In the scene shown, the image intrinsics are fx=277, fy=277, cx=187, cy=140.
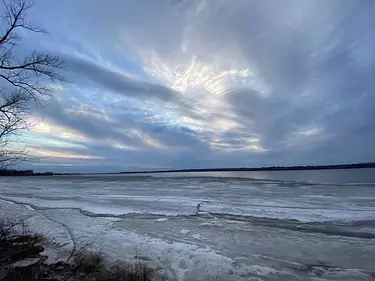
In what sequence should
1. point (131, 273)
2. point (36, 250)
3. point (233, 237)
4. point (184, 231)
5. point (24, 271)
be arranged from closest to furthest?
point (24, 271) < point (131, 273) < point (36, 250) < point (233, 237) < point (184, 231)

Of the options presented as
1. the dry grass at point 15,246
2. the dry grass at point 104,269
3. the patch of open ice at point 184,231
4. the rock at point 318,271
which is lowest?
the rock at point 318,271

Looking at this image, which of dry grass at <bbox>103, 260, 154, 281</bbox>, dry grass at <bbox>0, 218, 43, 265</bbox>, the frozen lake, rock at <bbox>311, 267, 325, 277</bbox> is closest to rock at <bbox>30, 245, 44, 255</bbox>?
dry grass at <bbox>0, 218, 43, 265</bbox>

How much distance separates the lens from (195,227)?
28.8 feet

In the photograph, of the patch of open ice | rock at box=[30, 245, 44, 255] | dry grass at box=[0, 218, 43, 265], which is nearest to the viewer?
dry grass at box=[0, 218, 43, 265]

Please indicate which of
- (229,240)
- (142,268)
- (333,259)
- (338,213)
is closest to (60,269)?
(142,268)

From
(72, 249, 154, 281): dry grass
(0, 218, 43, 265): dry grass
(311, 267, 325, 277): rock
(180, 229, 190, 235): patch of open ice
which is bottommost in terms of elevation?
(311, 267, 325, 277): rock

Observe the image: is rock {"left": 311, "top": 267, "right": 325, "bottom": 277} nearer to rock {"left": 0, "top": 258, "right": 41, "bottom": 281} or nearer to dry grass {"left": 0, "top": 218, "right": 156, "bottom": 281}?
dry grass {"left": 0, "top": 218, "right": 156, "bottom": 281}

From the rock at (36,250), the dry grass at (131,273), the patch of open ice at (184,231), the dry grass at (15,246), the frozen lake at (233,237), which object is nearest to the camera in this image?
the dry grass at (131,273)

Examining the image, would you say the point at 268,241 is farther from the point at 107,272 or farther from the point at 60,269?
the point at 60,269

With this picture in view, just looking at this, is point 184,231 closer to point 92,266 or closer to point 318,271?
point 92,266

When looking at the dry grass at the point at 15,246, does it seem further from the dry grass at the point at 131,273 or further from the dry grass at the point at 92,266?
the dry grass at the point at 131,273

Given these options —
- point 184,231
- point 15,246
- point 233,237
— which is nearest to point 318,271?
point 233,237

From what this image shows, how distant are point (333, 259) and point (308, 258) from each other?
0.50 metres

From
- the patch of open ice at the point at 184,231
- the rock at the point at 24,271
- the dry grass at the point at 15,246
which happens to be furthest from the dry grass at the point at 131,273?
the patch of open ice at the point at 184,231
